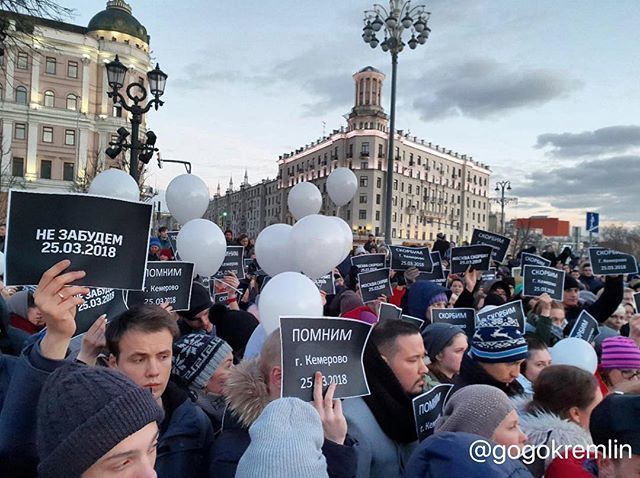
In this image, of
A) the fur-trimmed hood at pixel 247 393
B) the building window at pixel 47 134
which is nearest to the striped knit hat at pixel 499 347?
the fur-trimmed hood at pixel 247 393

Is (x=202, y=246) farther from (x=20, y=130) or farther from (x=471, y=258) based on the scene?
(x=20, y=130)

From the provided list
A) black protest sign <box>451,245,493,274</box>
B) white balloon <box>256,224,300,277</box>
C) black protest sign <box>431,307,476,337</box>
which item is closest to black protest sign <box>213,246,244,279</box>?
white balloon <box>256,224,300,277</box>

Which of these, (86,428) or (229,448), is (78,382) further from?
(229,448)

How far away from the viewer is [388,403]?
2738mm

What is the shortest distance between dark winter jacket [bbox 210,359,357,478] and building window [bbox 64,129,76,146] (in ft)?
208

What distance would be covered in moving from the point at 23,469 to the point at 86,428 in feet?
2.05

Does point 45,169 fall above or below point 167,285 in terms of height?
above

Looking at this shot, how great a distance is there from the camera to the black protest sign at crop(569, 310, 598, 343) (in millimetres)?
5547

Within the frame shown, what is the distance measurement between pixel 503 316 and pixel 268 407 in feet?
13.4

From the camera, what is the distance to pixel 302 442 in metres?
1.64

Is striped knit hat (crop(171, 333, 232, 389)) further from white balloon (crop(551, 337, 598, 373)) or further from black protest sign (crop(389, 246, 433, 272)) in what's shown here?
black protest sign (crop(389, 246, 433, 272))

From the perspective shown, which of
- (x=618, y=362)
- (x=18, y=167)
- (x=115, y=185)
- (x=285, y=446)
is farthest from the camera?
(x=18, y=167)

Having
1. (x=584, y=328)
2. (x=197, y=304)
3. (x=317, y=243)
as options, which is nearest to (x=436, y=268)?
(x=584, y=328)

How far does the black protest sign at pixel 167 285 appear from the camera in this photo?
442cm
